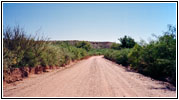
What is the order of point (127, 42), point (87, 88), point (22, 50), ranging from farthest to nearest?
point (127, 42)
point (22, 50)
point (87, 88)

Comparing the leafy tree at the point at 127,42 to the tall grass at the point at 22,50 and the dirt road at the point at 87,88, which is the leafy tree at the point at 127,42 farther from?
the dirt road at the point at 87,88

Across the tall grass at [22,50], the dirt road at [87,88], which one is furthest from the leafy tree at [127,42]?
the dirt road at [87,88]

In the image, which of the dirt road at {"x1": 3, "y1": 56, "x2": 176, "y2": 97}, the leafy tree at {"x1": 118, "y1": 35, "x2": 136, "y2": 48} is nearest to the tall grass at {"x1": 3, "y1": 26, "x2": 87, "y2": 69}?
the dirt road at {"x1": 3, "y1": 56, "x2": 176, "y2": 97}

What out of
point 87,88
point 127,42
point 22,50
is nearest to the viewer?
point 87,88

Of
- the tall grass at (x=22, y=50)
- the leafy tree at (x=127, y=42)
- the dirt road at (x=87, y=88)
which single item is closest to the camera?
the dirt road at (x=87, y=88)

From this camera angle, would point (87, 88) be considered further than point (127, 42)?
No

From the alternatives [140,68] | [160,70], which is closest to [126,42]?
[140,68]

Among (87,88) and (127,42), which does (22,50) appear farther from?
(127,42)

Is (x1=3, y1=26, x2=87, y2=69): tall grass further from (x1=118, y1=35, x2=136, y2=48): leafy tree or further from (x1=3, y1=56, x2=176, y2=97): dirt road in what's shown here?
(x1=118, y1=35, x2=136, y2=48): leafy tree

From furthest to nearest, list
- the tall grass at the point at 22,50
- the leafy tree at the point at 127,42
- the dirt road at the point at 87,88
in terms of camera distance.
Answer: the leafy tree at the point at 127,42, the tall grass at the point at 22,50, the dirt road at the point at 87,88

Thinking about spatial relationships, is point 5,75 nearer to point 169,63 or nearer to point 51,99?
point 51,99

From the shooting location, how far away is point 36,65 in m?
17.5

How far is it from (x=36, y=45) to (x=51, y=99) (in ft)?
34.0

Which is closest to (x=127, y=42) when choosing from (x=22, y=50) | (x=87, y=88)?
(x=22, y=50)
